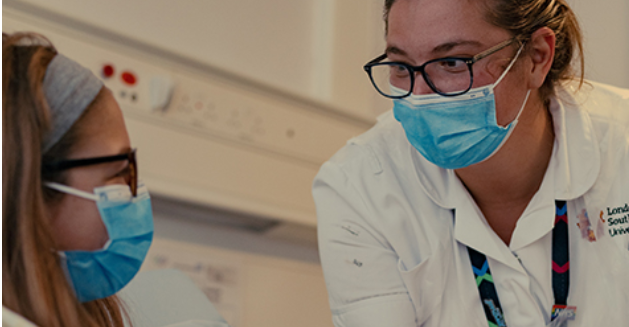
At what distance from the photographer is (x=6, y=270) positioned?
0.86 metres

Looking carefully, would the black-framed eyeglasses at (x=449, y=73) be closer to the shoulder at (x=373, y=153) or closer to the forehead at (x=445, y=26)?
the forehead at (x=445, y=26)

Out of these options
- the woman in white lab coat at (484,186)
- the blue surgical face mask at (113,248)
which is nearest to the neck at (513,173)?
the woman in white lab coat at (484,186)

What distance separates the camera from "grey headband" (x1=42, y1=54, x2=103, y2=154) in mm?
912

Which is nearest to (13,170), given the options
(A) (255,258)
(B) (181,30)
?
(A) (255,258)

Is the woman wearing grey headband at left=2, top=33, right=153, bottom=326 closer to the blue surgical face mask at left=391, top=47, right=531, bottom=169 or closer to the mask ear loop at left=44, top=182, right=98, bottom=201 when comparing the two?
the mask ear loop at left=44, top=182, right=98, bottom=201

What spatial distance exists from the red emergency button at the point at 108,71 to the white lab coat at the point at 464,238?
522mm

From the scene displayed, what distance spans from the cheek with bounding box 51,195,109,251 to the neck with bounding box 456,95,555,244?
768 mm

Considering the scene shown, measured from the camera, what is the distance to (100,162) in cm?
96

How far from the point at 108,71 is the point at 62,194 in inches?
24.7

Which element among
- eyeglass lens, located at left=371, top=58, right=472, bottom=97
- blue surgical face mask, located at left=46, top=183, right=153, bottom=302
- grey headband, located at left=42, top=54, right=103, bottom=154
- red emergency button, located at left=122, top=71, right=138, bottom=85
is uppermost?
eyeglass lens, located at left=371, top=58, right=472, bottom=97

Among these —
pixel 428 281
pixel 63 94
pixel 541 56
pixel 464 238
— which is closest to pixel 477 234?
pixel 464 238

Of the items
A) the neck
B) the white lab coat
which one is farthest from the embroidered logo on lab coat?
the neck

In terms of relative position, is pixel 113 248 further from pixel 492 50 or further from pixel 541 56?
pixel 541 56

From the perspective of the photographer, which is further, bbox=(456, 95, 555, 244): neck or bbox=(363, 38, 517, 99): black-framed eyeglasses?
bbox=(456, 95, 555, 244): neck
